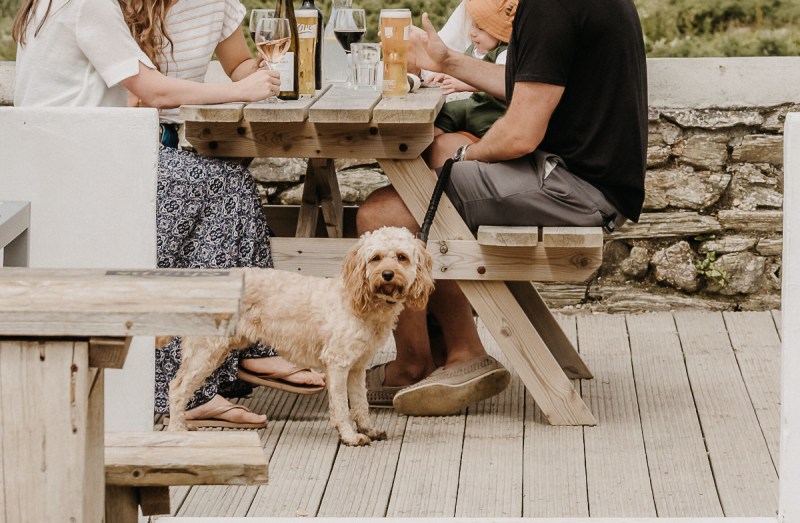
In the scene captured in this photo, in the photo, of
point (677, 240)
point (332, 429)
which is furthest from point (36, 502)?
point (677, 240)

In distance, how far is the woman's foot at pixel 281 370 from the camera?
431 centimetres

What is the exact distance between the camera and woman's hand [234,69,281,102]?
405 centimetres

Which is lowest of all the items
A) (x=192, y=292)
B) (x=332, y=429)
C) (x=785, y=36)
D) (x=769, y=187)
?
(x=332, y=429)

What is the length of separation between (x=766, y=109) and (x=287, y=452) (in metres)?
2.72

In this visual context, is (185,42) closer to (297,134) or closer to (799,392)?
(297,134)

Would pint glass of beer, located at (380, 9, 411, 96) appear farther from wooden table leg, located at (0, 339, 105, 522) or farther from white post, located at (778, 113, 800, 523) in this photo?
wooden table leg, located at (0, 339, 105, 522)

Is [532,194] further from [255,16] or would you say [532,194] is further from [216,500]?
[216,500]

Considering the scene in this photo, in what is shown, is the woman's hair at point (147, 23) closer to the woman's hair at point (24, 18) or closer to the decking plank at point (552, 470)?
the woman's hair at point (24, 18)

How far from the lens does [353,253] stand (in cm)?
382

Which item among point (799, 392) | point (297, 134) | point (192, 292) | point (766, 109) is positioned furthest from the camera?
point (766, 109)

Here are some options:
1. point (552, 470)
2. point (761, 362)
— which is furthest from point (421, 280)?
point (761, 362)

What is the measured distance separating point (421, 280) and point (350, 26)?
1166mm

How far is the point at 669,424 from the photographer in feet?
13.5

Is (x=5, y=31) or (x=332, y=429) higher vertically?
(x=5, y=31)
